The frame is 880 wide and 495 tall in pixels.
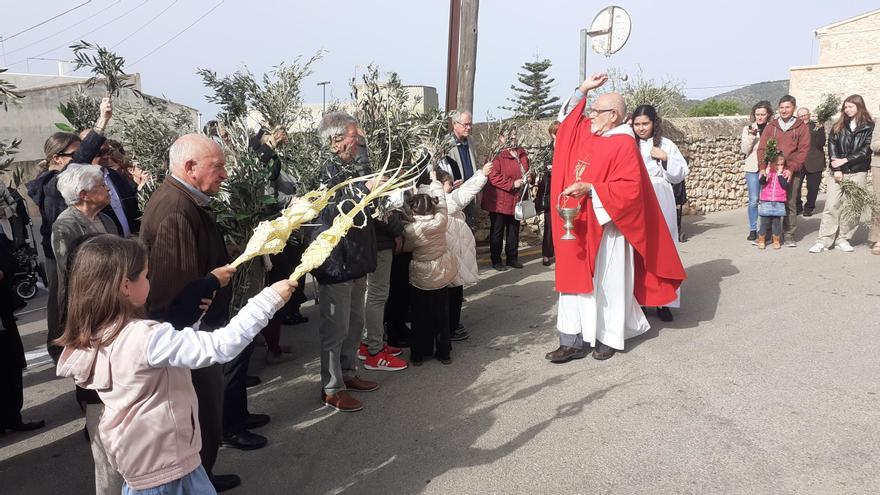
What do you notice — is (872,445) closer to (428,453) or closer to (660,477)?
(660,477)

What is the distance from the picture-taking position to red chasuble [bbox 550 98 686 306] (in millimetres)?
5074

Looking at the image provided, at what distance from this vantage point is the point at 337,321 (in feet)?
14.3

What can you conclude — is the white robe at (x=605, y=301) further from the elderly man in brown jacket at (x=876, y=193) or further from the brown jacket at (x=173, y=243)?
the elderly man in brown jacket at (x=876, y=193)

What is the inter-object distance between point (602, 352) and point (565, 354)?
316 mm

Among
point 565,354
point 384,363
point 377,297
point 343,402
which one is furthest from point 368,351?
point 565,354

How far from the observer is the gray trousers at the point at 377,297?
5.11 meters

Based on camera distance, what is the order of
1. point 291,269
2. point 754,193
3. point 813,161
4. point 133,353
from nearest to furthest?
point 133,353 < point 291,269 < point 754,193 < point 813,161

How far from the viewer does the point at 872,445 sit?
363cm

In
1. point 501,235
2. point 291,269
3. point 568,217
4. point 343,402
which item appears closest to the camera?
point 343,402

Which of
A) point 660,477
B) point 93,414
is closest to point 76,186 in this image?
point 93,414

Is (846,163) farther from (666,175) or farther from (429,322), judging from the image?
(429,322)

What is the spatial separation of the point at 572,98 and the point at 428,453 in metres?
3.44

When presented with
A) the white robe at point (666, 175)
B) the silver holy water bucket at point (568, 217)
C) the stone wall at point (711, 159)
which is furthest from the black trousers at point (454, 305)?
the stone wall at point (711, 159)

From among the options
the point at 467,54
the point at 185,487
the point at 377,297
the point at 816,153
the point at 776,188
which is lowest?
the point at 185,487
